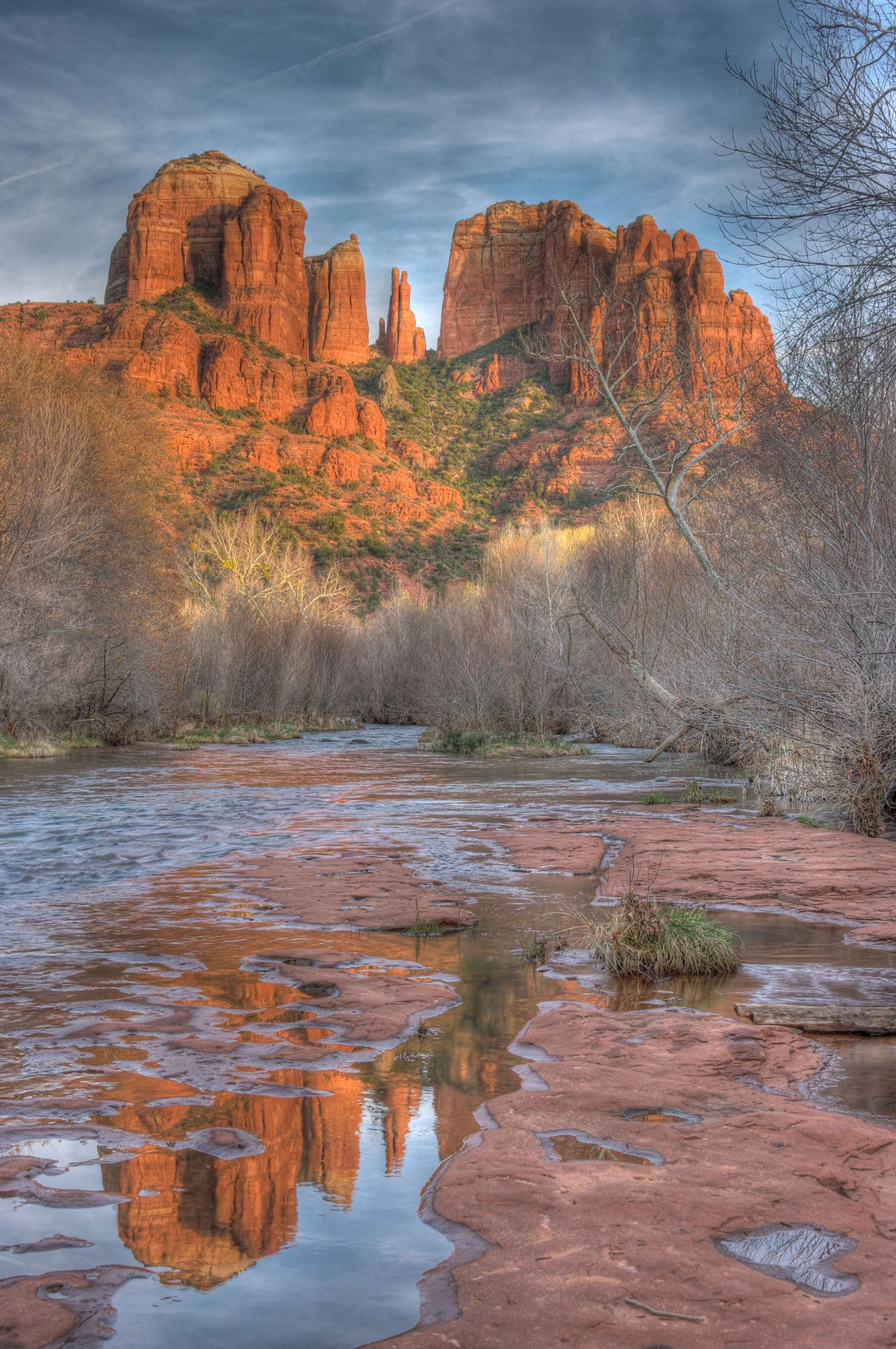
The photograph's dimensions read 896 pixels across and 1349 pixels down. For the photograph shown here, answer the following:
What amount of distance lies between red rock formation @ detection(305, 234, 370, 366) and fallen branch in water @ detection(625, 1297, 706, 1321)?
124372 mm

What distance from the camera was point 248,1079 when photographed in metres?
4.25

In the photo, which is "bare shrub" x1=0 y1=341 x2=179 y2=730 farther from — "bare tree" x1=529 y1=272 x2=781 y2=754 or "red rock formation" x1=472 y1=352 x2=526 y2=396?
"red rock formation" x1=472 y1=352 x2=526 y2=396

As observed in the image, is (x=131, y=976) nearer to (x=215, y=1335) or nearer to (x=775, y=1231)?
(x=215, y=1335)

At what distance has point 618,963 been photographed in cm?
623

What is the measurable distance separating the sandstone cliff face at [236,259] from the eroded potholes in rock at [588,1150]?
10343cm

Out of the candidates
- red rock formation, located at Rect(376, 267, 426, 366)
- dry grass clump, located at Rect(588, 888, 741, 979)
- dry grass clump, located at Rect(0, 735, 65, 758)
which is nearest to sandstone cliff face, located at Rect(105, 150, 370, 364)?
red rock formation, located at Rect(376, 267, 426, 366)

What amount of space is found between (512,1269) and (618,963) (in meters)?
3.58

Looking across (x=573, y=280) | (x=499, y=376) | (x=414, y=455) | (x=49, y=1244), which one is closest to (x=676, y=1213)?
(x=49, y=1244)

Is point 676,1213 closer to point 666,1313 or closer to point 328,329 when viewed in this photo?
point 666,1313

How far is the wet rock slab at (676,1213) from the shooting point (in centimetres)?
247

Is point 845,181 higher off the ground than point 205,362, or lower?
lower

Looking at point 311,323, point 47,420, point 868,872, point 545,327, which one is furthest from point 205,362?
point 868,872

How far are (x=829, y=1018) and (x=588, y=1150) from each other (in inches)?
78.6

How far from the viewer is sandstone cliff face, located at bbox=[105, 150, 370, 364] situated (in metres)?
105
